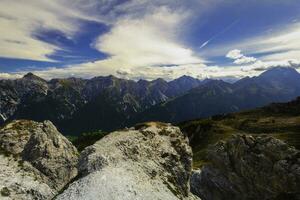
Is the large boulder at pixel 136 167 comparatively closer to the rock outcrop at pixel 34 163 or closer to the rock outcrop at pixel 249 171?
the rock outcrop at pixel 34 163

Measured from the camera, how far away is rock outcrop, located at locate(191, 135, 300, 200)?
62125 millimetres

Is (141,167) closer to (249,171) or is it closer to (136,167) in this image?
(136,167)

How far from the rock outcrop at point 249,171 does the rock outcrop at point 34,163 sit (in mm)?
27667

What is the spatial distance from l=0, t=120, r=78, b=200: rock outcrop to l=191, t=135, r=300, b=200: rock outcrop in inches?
1089

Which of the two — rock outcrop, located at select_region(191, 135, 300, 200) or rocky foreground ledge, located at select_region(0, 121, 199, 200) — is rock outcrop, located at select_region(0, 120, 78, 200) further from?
rock outcrop, located at select_region(191, 135, 300, 200)

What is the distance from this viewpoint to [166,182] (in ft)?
169

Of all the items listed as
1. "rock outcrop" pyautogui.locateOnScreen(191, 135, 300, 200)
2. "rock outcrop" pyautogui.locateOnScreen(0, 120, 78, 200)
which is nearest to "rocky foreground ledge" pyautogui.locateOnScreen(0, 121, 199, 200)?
"rock outcrop" pyautogui.locateOnScreen(0, 120, 78, 200)

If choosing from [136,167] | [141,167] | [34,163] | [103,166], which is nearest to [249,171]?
[141,167]

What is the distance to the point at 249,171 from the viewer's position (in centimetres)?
6762

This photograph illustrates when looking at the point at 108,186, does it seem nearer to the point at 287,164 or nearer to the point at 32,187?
the point at 32,187

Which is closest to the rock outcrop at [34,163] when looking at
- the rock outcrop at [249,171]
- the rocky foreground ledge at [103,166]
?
the rocky foreground ledge at [103,166]

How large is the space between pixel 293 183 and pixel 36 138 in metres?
48.0

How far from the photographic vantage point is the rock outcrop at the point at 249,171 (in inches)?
2446

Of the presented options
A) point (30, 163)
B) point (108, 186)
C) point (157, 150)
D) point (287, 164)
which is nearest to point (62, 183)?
point (30, 163)
